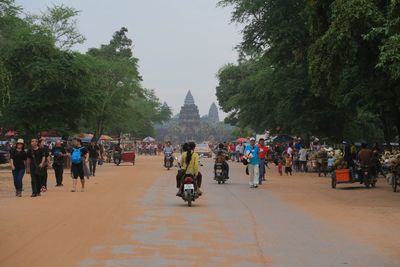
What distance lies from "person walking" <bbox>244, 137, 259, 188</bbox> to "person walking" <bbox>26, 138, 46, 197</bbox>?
7564 mm

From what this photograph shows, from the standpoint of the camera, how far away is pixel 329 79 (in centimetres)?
2061

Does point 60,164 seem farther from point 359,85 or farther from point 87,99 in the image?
point 87,99

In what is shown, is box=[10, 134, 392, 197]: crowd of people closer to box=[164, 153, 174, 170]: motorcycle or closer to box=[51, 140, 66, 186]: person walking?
box=[51, 140, 66, 186]: person walking

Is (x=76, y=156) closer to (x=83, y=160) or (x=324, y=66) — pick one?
(x=83, y=160)

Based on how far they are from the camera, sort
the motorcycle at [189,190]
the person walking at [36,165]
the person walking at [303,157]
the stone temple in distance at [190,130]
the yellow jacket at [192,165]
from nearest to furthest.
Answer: the motorcycle at [189,190], the yellow jacket at [192,165], the person walking at [36,165], the person walking at [303,157], the stone temple in distance at [190,130]

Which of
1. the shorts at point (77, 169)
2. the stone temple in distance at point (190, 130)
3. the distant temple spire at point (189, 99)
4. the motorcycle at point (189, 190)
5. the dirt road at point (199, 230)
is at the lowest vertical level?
the dirt road at point (199, 230)

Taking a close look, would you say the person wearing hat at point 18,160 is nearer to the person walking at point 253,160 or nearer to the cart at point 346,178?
the person walking at point 253,160

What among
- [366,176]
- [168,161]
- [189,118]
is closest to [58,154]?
[366,176]

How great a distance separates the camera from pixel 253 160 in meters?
23.2

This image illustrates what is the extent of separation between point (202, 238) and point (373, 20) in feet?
32.0

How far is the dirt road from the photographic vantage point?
349 inches

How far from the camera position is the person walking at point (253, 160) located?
76.1ft

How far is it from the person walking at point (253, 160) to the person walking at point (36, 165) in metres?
7.56

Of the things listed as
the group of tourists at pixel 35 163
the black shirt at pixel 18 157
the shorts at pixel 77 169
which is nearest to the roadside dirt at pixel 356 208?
the shorts at pixel 77 169
